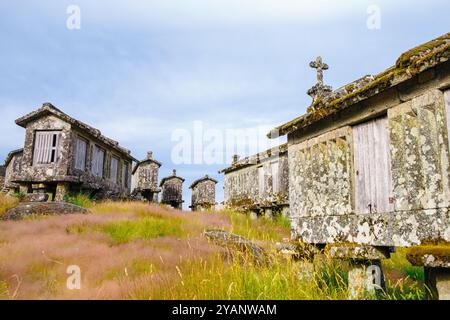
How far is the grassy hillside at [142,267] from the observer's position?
417 centimetres

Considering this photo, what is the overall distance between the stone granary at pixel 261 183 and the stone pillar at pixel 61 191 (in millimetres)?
10459

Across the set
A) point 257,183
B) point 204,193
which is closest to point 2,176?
point 204,193

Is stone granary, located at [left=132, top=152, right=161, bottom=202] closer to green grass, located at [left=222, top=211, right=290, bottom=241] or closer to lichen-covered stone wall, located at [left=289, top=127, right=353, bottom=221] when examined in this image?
green grass, located at [left=222, top=211, right=290, bottom=241]

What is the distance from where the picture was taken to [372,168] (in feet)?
15.7

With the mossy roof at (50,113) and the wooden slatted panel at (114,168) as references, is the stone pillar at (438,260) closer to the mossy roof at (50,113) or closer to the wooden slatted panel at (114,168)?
the mossy roof at (50,113)

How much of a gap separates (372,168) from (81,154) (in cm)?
1737

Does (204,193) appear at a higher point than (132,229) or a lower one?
higher

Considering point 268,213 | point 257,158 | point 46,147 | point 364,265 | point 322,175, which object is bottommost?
point 364,265

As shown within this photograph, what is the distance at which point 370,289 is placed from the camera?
186 inches

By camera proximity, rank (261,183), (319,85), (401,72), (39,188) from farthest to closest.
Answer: (261,183), (39,188), (319,85), (401,72)

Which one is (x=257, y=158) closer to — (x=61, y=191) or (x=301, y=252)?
(x=61, y=191)
